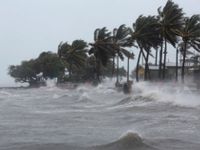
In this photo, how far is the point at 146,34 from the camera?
67688 mm

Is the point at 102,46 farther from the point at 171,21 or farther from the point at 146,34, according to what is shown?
the point at 171,21

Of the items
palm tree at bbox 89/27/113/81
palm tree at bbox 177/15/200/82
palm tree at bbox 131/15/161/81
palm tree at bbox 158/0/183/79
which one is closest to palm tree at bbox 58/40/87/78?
palm tree at bbox 89/27/113/81

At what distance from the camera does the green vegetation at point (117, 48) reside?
6131 cm

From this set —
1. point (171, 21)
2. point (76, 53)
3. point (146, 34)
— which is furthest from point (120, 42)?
point (171, 21)

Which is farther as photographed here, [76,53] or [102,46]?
[76,53]

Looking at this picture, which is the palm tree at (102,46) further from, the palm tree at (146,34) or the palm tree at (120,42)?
Result: the palm tree at (146,34)

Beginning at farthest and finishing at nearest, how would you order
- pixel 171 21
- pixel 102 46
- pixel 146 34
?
pixel 102 46
pixel 146 34
pixel 171 21

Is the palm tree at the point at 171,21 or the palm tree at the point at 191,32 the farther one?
the palm tree at the point at 171,21

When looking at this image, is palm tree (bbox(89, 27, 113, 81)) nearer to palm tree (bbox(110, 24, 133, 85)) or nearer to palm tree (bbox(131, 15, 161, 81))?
palm tree (bbox(110, 24, 133, 85))

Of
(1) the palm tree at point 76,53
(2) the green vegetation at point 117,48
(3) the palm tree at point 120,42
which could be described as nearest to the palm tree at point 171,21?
(2) the green vegetation at point 117,48

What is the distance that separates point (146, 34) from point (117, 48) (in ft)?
40.3

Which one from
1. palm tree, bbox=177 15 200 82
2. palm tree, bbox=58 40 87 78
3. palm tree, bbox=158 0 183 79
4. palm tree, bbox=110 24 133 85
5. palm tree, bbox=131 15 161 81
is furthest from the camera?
palm tree, bbox=58 40 87 78

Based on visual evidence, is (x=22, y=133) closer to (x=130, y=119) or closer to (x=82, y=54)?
(x=130, y=119)

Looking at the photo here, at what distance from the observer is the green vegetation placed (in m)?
61.3
